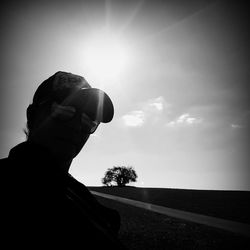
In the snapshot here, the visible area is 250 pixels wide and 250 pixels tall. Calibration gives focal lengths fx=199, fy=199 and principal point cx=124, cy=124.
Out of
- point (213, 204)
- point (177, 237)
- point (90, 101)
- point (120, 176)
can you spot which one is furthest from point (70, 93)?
point (120, 176)

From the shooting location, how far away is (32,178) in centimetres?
80

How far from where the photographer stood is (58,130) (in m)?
1.44

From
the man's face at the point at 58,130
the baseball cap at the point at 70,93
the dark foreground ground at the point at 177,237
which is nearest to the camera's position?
the man's face at the point at 58,130

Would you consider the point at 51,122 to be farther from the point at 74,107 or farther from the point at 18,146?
the point at 18,146

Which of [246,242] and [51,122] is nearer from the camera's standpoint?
[51,122]

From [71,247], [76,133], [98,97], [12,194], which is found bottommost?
[71,247]

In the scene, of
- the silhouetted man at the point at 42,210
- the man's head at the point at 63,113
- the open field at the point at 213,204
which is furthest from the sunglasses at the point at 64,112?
the open field at the point at 213,204

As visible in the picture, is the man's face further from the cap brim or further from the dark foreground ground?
the dark foreground ground

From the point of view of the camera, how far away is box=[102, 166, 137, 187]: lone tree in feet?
283

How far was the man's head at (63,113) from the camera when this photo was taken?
140cm

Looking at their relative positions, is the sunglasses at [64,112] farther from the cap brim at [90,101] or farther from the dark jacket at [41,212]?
the dark jacket at [41,212]

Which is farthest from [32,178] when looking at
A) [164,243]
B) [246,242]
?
[246,242]

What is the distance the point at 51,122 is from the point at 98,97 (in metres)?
0.44

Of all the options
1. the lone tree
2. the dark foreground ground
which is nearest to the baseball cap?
the dark foreground ground
